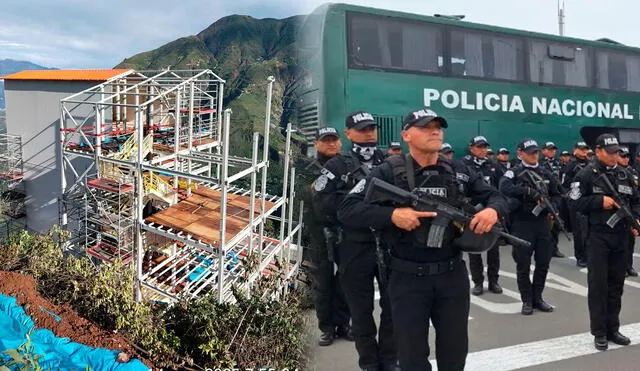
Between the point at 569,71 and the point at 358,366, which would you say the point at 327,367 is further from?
the point at 569,71

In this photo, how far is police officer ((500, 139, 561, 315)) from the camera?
4.66 meters

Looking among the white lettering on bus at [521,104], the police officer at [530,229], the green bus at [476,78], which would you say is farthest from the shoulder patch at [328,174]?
the white lettering on bus at [521,104]

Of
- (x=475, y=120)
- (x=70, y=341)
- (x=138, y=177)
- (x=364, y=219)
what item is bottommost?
(x=70, y=341)

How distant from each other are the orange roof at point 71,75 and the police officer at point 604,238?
10225mm

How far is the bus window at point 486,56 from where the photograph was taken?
743 centimetres

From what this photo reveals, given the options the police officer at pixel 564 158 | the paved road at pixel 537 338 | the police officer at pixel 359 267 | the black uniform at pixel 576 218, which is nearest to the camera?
the police officer at pixel 359 267

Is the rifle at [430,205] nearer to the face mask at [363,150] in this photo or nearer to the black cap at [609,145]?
the face mask at [363,150]

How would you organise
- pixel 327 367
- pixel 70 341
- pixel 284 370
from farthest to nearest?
1. pixel 70 341
2. pixel 327 367
3. pixel 284 370

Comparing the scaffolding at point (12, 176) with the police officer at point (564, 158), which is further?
the scaffolding at point (12, 176)

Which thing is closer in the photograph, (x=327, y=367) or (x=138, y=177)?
(x=327, y=367)

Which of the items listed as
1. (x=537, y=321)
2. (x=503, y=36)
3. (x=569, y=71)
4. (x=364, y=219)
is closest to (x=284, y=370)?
(x=364, y=219)

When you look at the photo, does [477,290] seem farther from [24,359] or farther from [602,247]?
[24,359]

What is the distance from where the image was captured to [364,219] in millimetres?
2432

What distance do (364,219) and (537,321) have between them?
2667 millimetres
